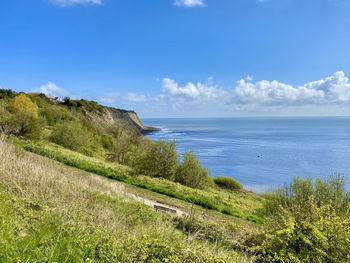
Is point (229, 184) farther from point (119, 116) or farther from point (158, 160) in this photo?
point (119, 116)

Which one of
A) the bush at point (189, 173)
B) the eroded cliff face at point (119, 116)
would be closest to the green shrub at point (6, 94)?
the eroded cliff face at point (119, 116)

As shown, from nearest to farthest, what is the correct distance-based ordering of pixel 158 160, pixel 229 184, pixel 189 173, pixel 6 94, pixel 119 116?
1. pixel 158 160
2. pixel 189 173
3. pixel 229 184
4. pixel 6 94
5. pixel 119 116

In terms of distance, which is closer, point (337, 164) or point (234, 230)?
point (234, 230)

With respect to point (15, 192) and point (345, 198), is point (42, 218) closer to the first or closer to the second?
point (15, 192)

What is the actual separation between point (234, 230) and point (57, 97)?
370 feet

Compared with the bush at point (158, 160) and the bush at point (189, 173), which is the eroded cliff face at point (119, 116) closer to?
the bush at point (158, 160)

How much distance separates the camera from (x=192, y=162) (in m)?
35.1

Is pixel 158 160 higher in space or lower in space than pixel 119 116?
lower

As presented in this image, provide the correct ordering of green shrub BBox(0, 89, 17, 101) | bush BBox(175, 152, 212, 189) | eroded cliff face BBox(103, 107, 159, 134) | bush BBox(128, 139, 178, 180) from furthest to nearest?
eroded cliff face BBox(103, 107, 159, 134)
green shrub BBox(0, 89, 17, 101)
bush BBox(175, 152, 212, 189)
bush BBox(128, 139, 178, 180)

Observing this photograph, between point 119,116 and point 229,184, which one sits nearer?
point 229,184

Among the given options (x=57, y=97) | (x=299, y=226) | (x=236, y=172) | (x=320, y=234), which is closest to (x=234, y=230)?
(x=299, y=226)

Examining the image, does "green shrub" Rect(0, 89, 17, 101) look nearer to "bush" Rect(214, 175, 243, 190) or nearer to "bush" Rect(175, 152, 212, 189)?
"bush" Rect(175, 152, 212, 189)

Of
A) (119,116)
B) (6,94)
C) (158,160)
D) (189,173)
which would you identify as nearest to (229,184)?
(189,173)

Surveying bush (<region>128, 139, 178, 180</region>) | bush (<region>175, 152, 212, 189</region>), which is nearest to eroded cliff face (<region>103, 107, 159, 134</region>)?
bush (<region>128, 139, 178, 180</region>)
